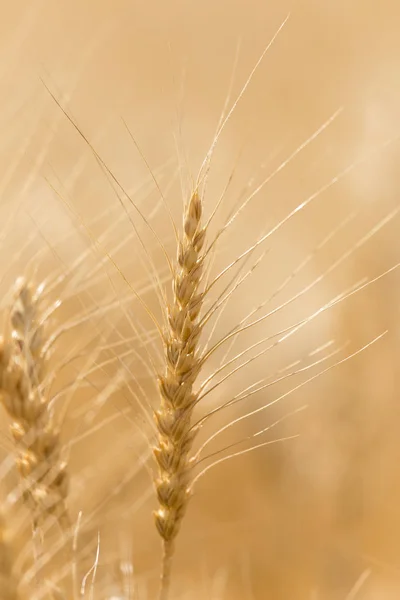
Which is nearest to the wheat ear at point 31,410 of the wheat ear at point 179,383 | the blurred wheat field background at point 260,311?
the wheat ear at point 179,383

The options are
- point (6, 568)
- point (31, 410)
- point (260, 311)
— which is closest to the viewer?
point (6, 568)

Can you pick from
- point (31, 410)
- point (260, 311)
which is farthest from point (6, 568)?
point (260, 311)

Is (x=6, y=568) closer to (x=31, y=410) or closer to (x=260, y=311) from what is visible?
(x=31, y=410)

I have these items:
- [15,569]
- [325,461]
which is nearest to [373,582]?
[325,461]

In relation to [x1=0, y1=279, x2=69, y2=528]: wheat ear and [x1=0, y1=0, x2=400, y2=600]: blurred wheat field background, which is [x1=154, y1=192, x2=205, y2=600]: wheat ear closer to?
[x1=0, y1=279, x2=69, y2=528]: wheat ear

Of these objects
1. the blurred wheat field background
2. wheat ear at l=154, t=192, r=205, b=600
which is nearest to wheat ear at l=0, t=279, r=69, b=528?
wheat ear at l=154, t=192, r=205, b=600

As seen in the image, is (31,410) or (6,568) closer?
(6,568)

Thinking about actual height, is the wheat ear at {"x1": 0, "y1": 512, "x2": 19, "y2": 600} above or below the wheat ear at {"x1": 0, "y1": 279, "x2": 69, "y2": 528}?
below
